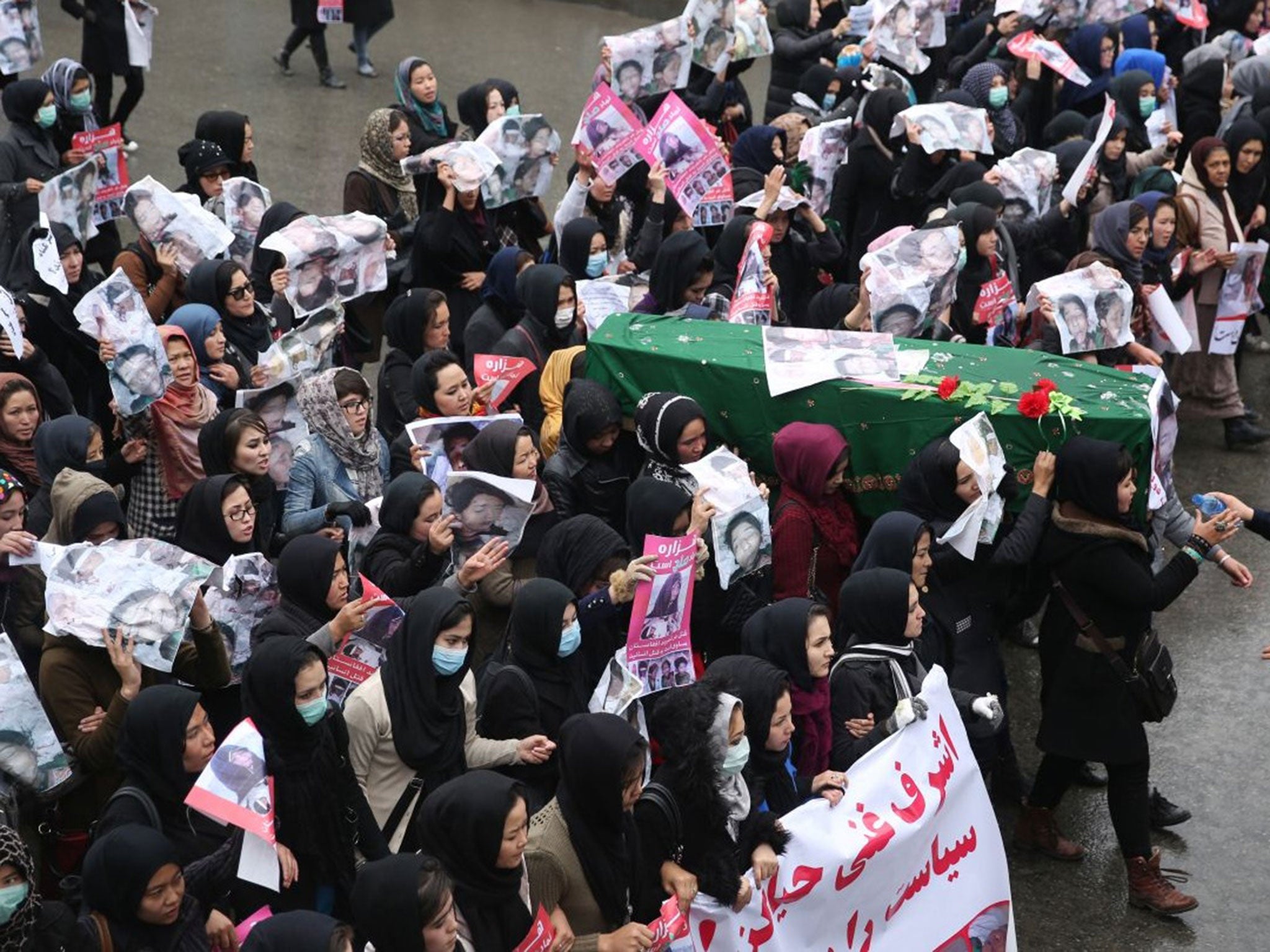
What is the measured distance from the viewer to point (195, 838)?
4684mm

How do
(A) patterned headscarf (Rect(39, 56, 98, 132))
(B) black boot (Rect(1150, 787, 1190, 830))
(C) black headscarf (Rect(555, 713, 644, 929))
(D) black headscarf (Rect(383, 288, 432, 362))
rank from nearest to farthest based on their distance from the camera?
(C) black headscarf (Rect(555, 713, 644, 929))
(B) black boot (Rect(1150, 787, 1190, 830))
(D) black headscarf (Rect(383, 288, 432, 362))
(A) patterned headscarf (Rect(39, 56, 98, 132))

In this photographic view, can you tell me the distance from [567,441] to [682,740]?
2.02 m

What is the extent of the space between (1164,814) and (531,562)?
255 centimetres

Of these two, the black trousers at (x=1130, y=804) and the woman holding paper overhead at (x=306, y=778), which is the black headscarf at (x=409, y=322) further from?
the black trousers at (x=1130, y=804)

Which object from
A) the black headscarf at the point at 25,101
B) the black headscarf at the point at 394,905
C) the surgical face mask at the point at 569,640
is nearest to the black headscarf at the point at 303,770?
the black headscarf at the point at 394,905

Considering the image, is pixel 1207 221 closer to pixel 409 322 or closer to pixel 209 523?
pixel 409 322

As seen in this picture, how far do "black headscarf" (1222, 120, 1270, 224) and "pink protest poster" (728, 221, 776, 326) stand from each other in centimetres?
332

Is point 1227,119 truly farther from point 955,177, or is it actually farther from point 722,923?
point 722,923

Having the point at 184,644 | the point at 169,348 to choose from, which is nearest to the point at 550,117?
the point at 169,348

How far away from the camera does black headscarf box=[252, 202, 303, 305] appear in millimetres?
8008

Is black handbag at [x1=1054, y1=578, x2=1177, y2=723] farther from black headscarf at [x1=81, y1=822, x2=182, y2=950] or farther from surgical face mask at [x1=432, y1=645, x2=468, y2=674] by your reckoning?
black headscarf at [x1=81, y1=822, x2=182, y2=950]

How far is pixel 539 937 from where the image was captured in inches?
169

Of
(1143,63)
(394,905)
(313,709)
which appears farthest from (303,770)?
(1143,63)

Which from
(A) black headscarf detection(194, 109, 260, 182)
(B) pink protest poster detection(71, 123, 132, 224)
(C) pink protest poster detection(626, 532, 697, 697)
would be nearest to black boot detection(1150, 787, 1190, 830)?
(C) pink protest poster detection(626, 532, 697, 697)
